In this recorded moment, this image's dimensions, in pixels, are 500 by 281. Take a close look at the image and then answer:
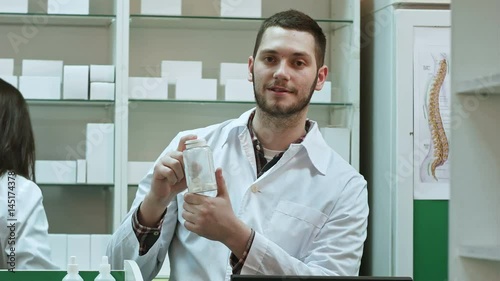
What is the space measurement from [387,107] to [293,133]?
4.31ft

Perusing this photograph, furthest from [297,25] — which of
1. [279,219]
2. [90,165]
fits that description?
[90,165]

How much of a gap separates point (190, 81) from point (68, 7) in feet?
2.06

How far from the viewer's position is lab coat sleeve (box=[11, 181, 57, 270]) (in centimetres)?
232

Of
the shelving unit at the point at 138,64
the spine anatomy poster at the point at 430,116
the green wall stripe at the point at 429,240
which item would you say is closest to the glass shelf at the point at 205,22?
the shelving unit at the point at 138,64

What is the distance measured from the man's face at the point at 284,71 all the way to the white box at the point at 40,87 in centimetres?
145

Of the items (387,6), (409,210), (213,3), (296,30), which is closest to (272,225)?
(296,30)

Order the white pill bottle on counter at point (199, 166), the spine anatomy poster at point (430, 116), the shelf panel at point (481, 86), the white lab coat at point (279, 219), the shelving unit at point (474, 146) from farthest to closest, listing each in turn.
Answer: the spine anatomy poster at point (430, 116) → the white lab coat at point (279, 219) → the white pill bottle on counter at point (199, 166) → the shelving unit at point (474, 146) → the shelf panel at point (481, 86)

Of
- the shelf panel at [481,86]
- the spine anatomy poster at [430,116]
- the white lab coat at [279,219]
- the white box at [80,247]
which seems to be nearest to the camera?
the shelf panel at [481,86]

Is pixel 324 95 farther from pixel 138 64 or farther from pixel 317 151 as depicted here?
pixel 317 151

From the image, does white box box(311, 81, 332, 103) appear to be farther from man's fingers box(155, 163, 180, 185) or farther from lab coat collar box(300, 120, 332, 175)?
man's fingers box(155, 163, 180, 185)

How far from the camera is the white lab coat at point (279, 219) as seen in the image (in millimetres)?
2229

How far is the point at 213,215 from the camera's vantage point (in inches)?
79.0

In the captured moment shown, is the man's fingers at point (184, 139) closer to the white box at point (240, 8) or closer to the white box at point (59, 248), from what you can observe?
the white box at point (59, 248)

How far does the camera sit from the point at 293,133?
7.93 ft
